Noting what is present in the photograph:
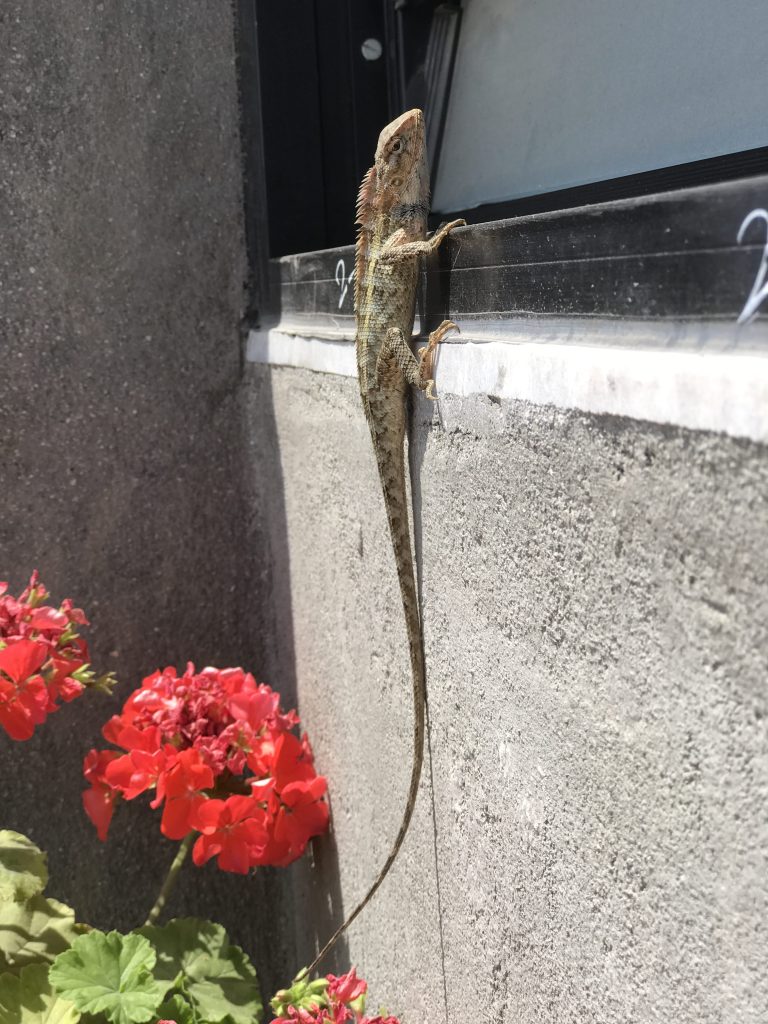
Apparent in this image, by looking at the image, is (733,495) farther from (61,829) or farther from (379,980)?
(61,829)

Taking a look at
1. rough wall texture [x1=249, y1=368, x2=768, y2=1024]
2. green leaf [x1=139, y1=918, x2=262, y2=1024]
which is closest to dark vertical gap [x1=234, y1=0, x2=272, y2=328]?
rough wall texture [x1=249, y1=368, x2=768, y2=1024]

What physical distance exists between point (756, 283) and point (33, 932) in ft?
5.72

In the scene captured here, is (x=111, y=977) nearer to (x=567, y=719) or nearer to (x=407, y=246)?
(x=567, y=719)

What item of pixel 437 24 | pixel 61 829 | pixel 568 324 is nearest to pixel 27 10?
pixel 437 24

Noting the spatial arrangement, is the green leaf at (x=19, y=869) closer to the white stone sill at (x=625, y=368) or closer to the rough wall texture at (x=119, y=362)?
the rough wall texture at (x=119, y=362)

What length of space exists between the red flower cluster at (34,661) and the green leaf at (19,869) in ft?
0.69

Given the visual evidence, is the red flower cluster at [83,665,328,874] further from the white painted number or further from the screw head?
the screw head

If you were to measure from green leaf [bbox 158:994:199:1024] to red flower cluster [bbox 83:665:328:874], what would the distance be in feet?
0.81

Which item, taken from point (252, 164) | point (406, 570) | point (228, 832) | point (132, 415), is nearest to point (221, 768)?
point (228, 832)

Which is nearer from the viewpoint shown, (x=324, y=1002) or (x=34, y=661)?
(x=324, y=1002)

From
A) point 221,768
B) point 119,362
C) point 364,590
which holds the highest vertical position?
point 119,362

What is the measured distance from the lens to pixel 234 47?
231cm

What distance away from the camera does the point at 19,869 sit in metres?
1.82

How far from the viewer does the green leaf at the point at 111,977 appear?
5.37 feet
